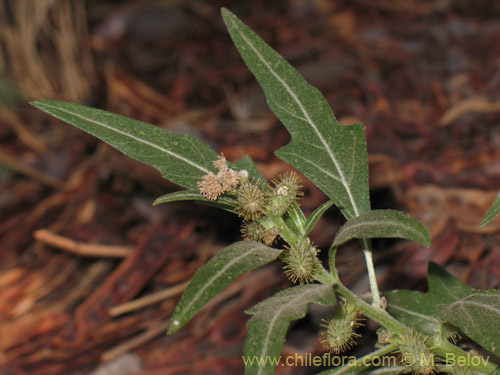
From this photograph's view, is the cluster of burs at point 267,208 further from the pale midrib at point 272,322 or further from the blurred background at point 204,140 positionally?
the blurred background at point 204,140

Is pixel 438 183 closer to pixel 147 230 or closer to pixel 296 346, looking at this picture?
pixel 296 346

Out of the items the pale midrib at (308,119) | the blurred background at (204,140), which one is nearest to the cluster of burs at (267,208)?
the pale midrib at (308,119)

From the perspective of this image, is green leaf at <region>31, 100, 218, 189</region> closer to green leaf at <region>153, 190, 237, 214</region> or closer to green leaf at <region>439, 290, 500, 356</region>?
green leaf at <region>153, 190, 237, 214</region>

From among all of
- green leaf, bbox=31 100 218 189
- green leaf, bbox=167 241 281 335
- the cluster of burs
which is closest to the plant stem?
the cluster of burs

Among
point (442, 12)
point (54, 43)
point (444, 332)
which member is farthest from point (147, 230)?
point (442, 12)

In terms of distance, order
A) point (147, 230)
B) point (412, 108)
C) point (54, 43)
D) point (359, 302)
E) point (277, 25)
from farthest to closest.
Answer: point (277, 25) < point (54, 43) < point (412, 108) < point (147, 230) < point (359, 302)

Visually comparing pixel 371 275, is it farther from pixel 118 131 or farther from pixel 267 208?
pixel 118 131
